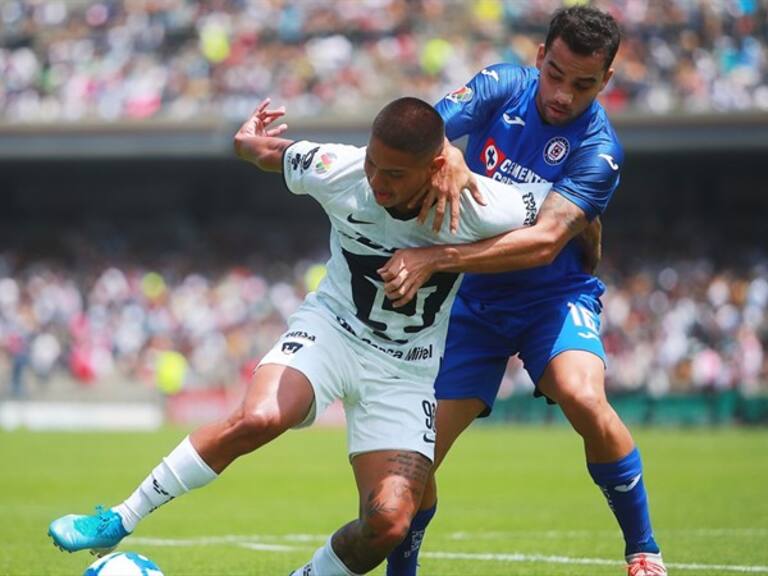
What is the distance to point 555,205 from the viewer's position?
6340 millimetres

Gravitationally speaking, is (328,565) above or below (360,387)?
below

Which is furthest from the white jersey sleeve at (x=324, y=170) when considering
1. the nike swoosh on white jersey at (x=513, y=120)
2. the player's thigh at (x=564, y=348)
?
the player's thigh at (x=564, y=348)

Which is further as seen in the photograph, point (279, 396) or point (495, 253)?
point (495, 253)

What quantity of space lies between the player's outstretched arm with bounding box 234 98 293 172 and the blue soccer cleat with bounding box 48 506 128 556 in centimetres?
Result: 181

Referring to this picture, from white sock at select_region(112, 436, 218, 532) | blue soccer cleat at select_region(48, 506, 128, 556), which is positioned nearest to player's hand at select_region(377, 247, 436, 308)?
white sock at select_region(112, 436, 218, 532)

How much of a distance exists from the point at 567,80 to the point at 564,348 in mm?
1354

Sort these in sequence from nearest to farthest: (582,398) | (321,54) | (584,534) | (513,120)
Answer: (582,398) < (513,120) < (584,534) < (321,54)

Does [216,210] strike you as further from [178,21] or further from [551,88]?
A: [551,88]

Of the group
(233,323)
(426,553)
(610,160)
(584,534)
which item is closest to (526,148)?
(610,160)

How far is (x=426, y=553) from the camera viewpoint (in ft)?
28.1

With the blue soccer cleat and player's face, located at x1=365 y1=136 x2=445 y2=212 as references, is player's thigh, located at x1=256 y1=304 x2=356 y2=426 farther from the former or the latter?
the blue soccer cleat

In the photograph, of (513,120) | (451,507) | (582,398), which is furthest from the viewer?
(451,507)

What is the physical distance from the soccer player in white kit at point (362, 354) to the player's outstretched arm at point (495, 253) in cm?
7

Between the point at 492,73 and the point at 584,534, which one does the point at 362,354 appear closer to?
the point at 492,73
